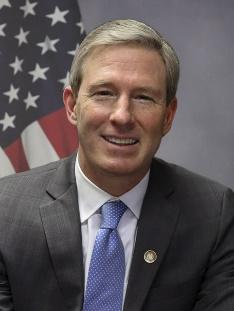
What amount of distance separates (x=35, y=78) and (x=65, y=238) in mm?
1255

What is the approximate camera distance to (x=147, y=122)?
1.78 metres

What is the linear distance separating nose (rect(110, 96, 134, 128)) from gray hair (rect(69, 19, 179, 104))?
183 millimetres

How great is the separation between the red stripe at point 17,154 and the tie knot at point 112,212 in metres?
1.11

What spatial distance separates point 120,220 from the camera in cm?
187

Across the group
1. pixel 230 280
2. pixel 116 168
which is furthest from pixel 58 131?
pixel 230 280

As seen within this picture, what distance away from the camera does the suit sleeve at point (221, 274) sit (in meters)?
1.81

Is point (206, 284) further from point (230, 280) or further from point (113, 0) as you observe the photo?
point (113, 0)

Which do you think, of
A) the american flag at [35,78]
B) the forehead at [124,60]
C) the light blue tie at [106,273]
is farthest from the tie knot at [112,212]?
the american flag at [35,78]

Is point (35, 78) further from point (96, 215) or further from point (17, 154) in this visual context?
point (96, 215)

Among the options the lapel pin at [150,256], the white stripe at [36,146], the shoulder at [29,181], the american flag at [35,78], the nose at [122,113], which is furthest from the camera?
the white stripe at [36,146]

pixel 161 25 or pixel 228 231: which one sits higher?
pixel 161 25

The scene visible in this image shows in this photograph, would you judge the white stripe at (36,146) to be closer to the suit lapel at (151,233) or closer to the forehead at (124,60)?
the suit lapel at (151,233)

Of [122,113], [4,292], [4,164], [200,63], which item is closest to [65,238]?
[4,292]

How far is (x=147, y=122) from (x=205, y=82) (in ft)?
3.93
